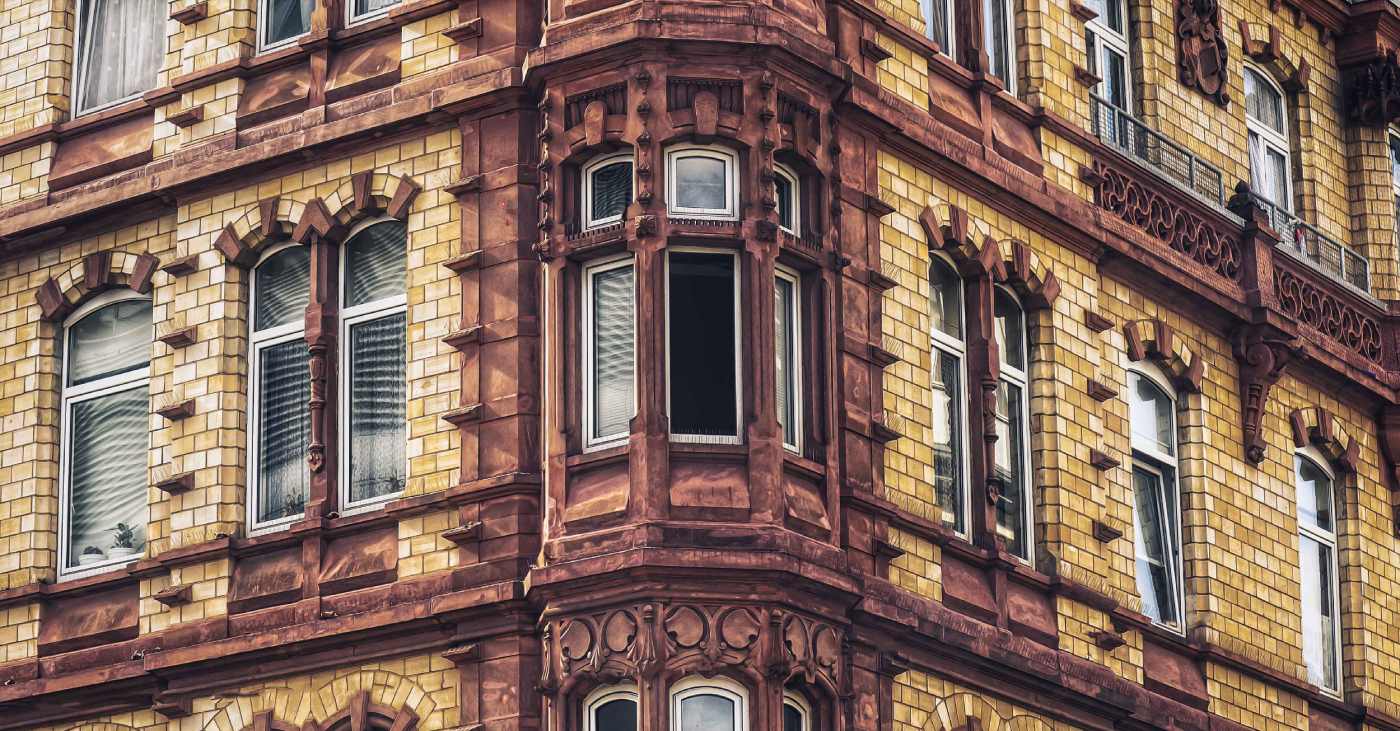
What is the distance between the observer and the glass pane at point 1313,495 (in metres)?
42.6

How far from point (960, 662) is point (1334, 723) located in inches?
317

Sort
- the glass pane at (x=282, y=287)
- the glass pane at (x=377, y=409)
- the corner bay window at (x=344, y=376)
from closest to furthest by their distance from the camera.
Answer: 1. the glass pane at (x=377, y=409)
2. the corner bay window at (x=344, y=376)
3. the glass pane at (x=282, y=287)

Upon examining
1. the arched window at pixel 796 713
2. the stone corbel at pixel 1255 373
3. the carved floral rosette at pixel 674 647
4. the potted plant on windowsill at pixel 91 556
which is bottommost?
the arched window at pixel 796 713

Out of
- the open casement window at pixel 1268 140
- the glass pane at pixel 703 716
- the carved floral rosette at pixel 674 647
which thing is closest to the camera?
the carved floral rosette at pixel 674 647

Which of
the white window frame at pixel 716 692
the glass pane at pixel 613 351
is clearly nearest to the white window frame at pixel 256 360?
the glass pane at pixel 613 351

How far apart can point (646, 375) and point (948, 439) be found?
15.6 ft

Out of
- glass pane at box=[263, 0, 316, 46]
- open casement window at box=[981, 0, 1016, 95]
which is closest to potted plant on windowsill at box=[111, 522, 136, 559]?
glass pane at box=[263, 0, 316, 46]

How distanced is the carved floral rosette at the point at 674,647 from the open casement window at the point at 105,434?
642 centimetres

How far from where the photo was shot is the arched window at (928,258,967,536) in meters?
36.2

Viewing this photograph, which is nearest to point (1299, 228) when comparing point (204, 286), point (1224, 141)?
point (1224, 141)

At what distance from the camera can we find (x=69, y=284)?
1492 inches

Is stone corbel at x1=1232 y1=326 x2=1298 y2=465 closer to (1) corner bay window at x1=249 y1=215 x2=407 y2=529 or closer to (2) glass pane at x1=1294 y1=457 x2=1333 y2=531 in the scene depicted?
(2) glass pane at x1=1294 y1=457 x2=1333 y2=531

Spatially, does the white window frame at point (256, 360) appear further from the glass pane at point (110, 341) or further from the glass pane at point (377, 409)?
the glass pane at point (110, 341)

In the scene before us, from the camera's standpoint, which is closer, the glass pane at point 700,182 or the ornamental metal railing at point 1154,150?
the glass pane at point 700,182
